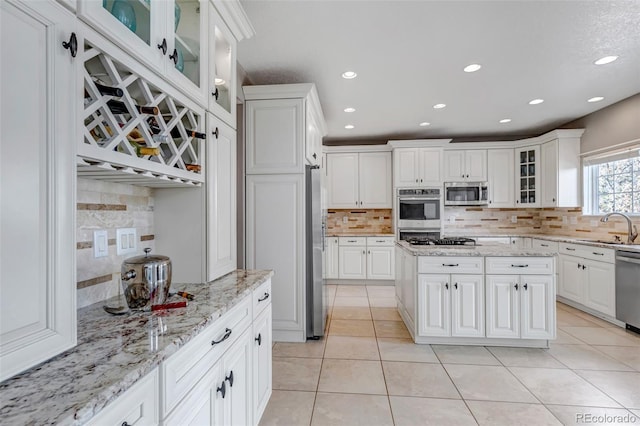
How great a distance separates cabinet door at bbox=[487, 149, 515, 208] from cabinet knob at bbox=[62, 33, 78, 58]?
5.79 meters

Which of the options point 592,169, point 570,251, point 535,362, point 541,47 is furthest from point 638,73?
point 535,362

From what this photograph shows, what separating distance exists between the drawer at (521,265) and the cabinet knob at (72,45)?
304cm

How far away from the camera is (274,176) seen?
295 cm

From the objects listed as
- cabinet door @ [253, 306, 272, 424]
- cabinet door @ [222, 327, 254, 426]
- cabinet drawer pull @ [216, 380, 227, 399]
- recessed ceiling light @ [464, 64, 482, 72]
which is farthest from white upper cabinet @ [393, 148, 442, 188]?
cabinet drawer pull @ [216, 380, 227, 399]

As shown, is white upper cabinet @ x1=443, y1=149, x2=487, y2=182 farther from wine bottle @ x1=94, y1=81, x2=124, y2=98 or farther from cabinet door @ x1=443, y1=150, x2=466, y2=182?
wine bottle @ x1=94, y1=81, x2=124, y2=98

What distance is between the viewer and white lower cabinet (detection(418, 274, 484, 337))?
2.76m

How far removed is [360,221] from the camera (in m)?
5.86

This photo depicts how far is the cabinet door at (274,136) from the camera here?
9.58 ft

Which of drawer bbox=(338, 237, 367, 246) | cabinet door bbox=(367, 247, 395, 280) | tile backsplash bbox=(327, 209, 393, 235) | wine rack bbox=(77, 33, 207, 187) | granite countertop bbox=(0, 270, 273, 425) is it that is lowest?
cabinet door bbox=(367, 247, 395, 280)

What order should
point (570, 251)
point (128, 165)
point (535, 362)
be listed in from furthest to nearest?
point (570, 251), point (535, 362), point (128, 165)

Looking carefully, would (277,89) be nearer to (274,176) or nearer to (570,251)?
(274,176)

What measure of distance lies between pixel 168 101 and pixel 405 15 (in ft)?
5.88

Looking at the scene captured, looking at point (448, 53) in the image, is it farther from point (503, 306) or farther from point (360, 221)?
point (360, 221)

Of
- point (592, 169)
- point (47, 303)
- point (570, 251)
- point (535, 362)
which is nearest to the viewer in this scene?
point (47, 303)
